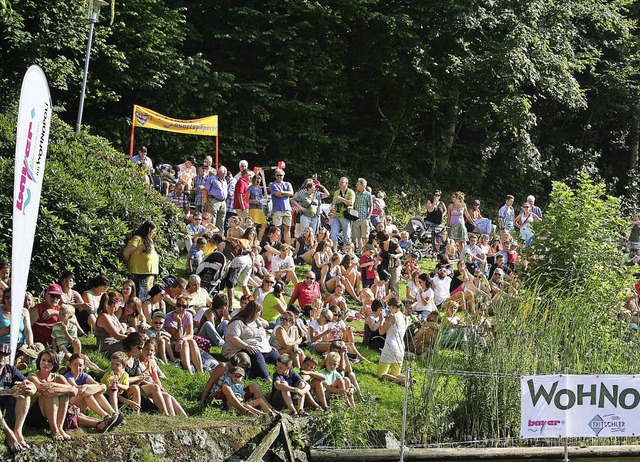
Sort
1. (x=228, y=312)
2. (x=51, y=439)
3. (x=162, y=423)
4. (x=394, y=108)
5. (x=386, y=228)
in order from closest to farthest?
(x=51, y=439) < (x=162, y=423) < (x=228, y=312) < (x=386, y=228) < (x=394, y=108)

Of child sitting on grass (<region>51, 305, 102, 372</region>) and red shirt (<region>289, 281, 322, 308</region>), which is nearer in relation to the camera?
child sitting on grass (<region>51, 305, 102, 372</region>)

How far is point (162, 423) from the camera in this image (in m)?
11.3

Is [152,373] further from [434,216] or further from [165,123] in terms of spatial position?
[434,216]

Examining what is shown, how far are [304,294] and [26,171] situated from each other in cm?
714

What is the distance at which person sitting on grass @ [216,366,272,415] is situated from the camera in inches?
476

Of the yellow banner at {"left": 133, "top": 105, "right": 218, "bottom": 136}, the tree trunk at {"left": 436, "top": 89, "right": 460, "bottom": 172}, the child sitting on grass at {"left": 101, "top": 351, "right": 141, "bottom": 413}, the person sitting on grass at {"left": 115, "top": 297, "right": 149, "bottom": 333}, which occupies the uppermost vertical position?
the tree trunk at {"left": 436, "top": 89, "right": 460, "bottom": 172}

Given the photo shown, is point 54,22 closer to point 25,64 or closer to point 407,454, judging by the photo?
point 25,64

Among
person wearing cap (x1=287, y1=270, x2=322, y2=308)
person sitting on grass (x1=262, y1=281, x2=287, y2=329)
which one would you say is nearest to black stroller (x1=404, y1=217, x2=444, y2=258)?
person wearing cap (x1=287, y1=270, x2=322, y2=308)

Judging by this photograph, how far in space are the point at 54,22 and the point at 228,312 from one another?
11.9 metres

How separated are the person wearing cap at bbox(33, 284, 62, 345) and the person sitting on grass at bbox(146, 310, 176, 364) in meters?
1.19

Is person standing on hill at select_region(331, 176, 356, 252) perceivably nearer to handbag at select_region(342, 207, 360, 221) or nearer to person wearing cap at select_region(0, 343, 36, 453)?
handbag at select_region(342, 207, 360, 221)

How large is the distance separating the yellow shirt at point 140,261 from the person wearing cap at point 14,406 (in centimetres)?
421

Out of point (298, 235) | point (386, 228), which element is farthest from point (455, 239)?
point (298, 235)

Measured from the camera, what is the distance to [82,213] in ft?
48.1
